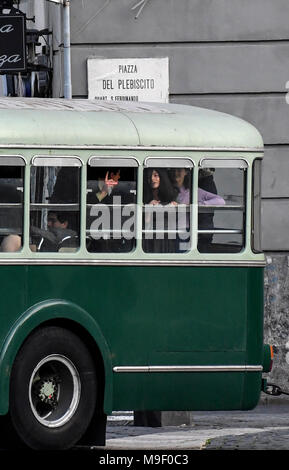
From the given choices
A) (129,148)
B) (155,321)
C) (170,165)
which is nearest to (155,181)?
(170,165)

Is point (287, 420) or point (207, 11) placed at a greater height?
point (207, 11)

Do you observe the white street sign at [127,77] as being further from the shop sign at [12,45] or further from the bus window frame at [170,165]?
the bus window frame at [170,165]

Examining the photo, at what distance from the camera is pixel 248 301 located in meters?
12.3

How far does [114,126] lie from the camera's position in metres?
12.1

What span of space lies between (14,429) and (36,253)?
4.40ft

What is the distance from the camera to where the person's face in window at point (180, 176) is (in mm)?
12188

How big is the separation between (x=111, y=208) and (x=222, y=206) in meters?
0.94

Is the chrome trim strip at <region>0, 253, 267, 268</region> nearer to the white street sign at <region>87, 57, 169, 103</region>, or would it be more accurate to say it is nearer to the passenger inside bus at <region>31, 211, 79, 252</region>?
the passenger inside bus at <region>31, 211, 79, 252</region>

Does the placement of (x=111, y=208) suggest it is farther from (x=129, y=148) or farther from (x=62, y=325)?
(x=62, y=325)

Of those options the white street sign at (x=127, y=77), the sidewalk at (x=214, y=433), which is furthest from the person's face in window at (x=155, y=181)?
the white street sign at (x=127, y=77)

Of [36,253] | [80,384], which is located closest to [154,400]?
[80,384]

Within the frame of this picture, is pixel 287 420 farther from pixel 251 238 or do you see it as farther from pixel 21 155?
pixel 21 155

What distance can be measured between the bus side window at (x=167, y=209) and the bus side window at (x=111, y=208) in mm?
122

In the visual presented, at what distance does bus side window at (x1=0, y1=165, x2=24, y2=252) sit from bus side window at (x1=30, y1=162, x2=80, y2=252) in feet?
0.31
